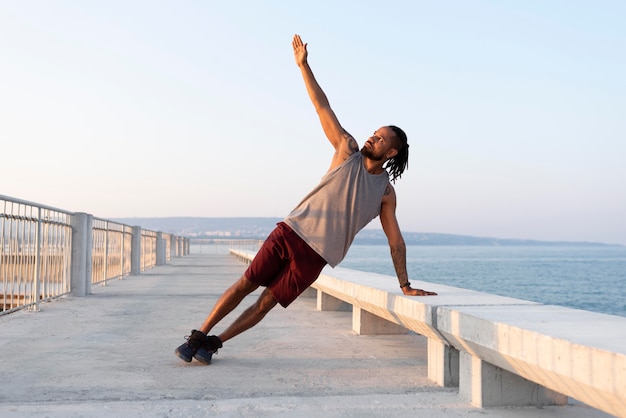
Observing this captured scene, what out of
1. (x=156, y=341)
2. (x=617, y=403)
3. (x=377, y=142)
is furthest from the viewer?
(x=156, y=341)

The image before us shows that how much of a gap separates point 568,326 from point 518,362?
0.26 metres

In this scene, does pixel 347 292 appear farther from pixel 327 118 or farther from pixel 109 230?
pixel 109 230

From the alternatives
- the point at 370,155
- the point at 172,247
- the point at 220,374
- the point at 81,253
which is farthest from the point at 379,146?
the point at 172,247

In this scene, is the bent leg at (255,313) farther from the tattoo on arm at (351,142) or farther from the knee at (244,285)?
the tattoo on arm at (351,142)

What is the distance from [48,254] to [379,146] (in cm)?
589

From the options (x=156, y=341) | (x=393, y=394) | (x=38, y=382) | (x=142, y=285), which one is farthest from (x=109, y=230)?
(x=393, y=394)

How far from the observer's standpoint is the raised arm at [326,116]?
4168 mm

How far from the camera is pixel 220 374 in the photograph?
4109 mm

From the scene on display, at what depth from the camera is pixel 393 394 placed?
3.60 meters

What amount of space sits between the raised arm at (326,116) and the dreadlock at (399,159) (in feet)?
0.90

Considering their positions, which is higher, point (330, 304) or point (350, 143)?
point (350, 143)

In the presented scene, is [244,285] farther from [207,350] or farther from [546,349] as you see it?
[546,349]

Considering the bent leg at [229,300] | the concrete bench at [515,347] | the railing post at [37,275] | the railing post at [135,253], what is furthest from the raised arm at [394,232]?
the railing post at [135,253]

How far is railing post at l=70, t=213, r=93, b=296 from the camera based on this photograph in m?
9.66
